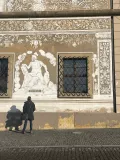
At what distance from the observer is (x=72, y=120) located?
483 inches

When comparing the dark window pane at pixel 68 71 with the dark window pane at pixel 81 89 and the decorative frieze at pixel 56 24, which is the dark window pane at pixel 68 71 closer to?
the dark window pane at pixel 81 89

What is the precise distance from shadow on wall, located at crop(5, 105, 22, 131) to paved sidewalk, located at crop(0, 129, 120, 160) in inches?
40.0

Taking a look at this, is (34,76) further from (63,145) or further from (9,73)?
(63,145)

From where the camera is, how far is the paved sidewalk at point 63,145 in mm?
6984

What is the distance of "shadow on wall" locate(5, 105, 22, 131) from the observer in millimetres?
12445

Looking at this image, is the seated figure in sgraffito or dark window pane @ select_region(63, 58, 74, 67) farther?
dark window pane @ select_region(63, 58, 74, 67)

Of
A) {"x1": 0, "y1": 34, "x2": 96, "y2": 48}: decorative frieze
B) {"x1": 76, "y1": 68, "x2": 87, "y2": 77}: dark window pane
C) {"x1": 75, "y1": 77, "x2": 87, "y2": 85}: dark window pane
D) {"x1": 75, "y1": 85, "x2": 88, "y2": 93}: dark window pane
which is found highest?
{"x1": 0, "y1": 34, "x2": 96, "y2": 48}: decorative frieze

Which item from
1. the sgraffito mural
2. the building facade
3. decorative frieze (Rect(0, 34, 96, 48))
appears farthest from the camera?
decorative frieze (Rect(0, 34, 96, 48))

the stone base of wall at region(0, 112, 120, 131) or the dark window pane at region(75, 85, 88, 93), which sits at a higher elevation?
the dark window pane at region(75, 85, 88, 93)

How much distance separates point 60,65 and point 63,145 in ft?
16.6

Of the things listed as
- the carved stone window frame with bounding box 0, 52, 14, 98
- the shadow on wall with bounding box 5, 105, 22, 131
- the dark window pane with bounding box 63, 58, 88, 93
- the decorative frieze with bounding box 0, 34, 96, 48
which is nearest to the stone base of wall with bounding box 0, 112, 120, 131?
the shadow on wall with bounding box 5, 105, 22, 131

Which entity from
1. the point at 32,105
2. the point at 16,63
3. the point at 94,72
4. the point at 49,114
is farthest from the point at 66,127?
the point at 16,63

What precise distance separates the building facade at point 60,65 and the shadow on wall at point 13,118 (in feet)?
0.60

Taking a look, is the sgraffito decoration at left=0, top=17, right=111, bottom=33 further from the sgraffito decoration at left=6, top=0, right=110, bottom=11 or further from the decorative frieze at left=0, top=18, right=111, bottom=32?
the sgraffito decoration at left=6, top=0, right=110, bottom=11
